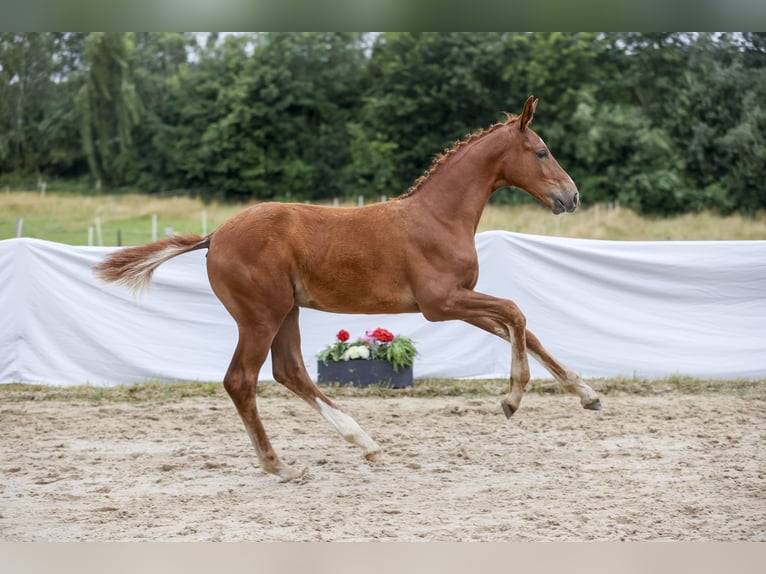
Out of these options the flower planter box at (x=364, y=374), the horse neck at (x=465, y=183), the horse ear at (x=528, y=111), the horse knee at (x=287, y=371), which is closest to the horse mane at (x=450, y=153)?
the horse neck at (x=465, y=183)

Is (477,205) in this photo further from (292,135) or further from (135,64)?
(135,64)

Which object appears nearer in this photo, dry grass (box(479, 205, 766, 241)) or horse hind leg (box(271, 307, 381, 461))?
horse hind leg (box(271, 307, 381, 461))

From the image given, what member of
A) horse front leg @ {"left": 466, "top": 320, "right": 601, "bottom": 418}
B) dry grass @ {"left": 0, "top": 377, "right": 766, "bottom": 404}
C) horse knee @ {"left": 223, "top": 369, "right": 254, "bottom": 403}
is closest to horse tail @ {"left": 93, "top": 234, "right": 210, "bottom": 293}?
horse knee @ {"left": 223, "top": 369, "right": 254, "bottom": 403}

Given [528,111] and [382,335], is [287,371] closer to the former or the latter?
[528,111]

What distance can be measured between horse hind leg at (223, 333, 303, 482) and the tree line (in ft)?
52.5

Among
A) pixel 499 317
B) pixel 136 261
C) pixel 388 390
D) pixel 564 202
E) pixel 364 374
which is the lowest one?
pixel 388 390

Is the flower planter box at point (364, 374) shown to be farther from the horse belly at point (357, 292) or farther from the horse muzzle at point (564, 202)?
the horse muzzle at point (564, 202)

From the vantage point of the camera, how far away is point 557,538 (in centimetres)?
354

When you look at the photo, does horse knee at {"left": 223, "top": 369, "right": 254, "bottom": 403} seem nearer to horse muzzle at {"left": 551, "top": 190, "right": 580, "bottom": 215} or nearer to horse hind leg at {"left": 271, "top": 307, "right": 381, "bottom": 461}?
horse hind leg at {"left": 271, "top": 307, "right": 381, "bottom": 461}

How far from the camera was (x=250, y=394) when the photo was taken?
14.5 ft

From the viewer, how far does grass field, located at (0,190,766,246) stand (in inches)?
679

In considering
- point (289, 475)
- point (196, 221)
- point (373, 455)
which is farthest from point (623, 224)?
point (289, 475)

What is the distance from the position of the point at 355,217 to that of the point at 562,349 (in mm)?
3084

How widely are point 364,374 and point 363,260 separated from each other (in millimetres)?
2460
